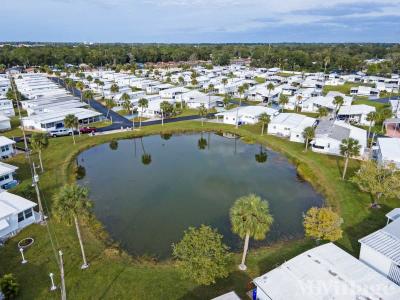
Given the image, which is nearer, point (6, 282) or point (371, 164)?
point (6, 282)

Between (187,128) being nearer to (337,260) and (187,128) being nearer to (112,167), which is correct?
(112,167)

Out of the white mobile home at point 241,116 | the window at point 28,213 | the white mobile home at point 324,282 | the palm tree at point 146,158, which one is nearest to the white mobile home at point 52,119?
the palm tree at point 146,158

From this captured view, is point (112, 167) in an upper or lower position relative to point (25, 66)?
lower

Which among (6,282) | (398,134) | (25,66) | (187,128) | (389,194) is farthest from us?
(25,66)

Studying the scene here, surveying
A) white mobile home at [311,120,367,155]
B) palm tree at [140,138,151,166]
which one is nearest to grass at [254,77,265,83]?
white mobile home at [311,120,367,155]

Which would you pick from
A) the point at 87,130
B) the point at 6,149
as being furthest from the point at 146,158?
the point at 6,149

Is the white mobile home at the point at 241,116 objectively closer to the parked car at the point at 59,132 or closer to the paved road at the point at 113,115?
the paved road at the point at 113,115

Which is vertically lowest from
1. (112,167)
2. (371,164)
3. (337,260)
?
(112,167)

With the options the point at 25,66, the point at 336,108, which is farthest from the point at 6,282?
the point at 25,66
